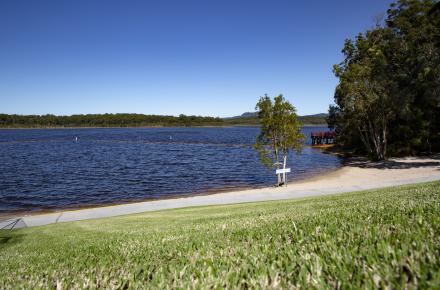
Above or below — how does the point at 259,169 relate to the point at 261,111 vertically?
below

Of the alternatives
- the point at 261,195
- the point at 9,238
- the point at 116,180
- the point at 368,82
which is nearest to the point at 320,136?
the point at 368,82

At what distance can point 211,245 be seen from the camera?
3352 mm

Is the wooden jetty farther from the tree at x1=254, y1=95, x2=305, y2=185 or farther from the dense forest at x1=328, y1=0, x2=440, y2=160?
the tree at x1=254, y1=95, x2=305, y2=185

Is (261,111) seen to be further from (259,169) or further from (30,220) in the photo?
(30,220)

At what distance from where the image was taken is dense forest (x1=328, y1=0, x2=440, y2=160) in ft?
85.9

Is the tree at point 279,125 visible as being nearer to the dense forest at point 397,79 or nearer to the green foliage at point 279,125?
the green foliage at point 279,125

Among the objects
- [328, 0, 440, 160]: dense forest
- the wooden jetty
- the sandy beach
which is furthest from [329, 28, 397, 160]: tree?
the wooden jetty

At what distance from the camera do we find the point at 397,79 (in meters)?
29.1

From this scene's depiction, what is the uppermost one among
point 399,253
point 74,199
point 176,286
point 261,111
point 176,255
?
point 261,111

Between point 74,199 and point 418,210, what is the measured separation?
27.4 m

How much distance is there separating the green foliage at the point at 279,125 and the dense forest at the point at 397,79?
36.3ft

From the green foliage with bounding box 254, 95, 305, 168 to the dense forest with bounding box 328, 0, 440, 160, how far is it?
11072 millimetres

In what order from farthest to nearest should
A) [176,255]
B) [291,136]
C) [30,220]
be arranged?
1. [291,136]
2. [30,220]
3. [176,255]

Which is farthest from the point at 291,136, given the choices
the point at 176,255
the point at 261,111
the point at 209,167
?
the point at 176,255
